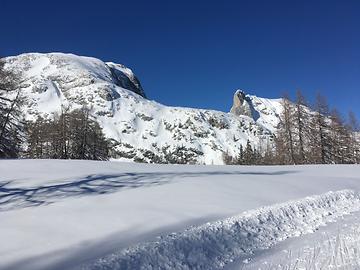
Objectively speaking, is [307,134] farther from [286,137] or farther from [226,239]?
[226,239]

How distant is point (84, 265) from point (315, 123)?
1338 inches

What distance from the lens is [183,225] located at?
8430 mm

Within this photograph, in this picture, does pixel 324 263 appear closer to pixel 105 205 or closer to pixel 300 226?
pixel 300 226

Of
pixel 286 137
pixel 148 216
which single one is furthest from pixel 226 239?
pixel 286 137

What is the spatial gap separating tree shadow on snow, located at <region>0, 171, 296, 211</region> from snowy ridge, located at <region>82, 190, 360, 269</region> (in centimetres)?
401

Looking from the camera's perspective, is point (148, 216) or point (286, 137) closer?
point (148, 216)

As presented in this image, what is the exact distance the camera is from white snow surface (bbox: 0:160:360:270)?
6.67 meters

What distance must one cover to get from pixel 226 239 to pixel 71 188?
556 centimetres

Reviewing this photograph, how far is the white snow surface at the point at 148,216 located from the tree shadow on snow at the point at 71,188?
27mm

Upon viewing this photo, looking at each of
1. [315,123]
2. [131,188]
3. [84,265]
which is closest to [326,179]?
[131,188]

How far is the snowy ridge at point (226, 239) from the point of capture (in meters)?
6.55

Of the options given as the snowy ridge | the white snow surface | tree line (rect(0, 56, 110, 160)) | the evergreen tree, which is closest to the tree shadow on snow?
the white snow surface

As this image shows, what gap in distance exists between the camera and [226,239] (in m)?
7.97

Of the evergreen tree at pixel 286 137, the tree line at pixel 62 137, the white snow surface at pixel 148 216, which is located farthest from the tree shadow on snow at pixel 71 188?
the evergreen tree at pixel 286 137
